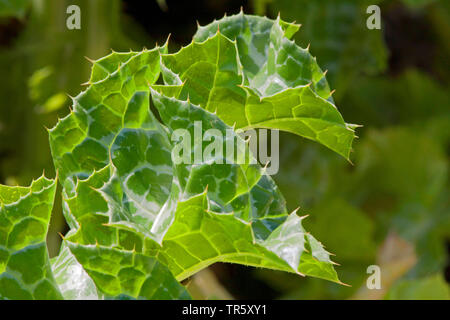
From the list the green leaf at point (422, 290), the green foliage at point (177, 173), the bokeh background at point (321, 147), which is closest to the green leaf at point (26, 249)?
the green foliage at point (177, 173)

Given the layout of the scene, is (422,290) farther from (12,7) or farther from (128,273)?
(128,273)

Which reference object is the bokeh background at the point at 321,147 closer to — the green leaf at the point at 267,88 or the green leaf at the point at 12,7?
the green leaf at the point at 12,7

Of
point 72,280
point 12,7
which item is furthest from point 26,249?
point 12,7

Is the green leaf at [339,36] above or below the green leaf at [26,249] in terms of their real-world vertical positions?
above

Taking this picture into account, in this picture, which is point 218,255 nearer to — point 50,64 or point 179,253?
point 179,253

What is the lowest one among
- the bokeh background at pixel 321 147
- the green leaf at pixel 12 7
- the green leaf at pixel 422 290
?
the green leaf at pixel 422 290

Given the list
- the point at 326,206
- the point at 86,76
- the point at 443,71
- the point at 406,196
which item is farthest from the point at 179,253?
the point at 443,71

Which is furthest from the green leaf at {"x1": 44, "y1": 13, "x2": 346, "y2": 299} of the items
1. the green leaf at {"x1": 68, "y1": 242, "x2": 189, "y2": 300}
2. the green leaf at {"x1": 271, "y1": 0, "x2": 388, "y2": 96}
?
the green leaf at {"x1": 271, "y1": 0, "x2": 388, "y2": 96}
